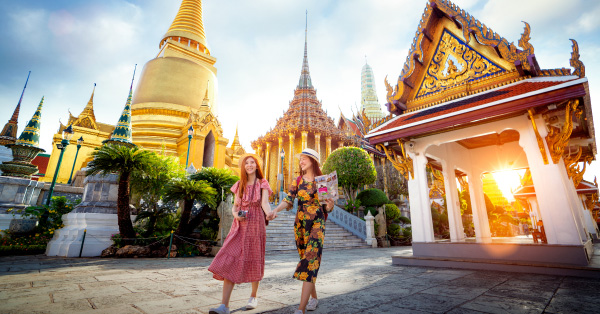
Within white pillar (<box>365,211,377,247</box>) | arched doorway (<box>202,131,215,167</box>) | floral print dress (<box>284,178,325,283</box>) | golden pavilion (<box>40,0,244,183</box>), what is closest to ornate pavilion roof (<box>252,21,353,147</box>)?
golden pavilion (<box>40,0,244,183</box>)

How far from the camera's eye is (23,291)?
3.02 m

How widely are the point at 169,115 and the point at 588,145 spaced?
22.3 m

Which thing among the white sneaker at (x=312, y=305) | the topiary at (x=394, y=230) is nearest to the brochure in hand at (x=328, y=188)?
the white sneaker at (x=312, y=305)

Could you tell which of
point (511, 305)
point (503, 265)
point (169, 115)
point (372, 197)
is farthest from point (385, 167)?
point (511, 305)

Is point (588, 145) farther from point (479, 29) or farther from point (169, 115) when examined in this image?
point (169, 115)

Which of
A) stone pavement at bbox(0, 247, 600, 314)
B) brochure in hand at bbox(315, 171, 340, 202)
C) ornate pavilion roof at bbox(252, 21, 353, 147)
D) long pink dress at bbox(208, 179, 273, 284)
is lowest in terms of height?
stone pavement at bbox(0, 247, 600, 314)

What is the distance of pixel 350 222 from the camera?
14.0m

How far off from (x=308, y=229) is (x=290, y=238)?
8640mm

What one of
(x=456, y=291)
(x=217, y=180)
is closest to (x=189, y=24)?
(x=217, y=180)

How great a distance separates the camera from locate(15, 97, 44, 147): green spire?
29.8 ft

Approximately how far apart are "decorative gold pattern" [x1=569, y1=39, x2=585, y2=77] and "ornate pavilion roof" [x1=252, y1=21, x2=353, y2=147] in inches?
861

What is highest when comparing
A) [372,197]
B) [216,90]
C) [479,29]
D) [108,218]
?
[216,90]

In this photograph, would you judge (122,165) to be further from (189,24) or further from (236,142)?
(189,24)

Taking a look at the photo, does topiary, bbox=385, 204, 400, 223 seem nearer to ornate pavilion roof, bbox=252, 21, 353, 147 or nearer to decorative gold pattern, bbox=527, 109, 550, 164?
decorative gold pattern, bbox=527, 109, 550, 164
